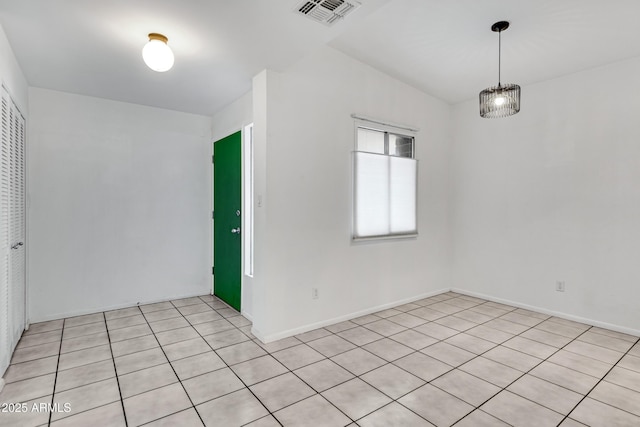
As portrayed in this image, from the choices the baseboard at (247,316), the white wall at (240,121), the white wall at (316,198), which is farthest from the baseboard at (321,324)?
the white wall at (240,121)

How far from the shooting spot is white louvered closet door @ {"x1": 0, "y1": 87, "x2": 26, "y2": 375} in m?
2.44

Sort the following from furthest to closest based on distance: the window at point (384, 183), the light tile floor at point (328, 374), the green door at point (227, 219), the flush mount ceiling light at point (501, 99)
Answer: the green door at point (227, 219) → the window at point (384, 183) → the flush mount ceiling light at point (501, 99) → the light tile floor at point (328, 374)

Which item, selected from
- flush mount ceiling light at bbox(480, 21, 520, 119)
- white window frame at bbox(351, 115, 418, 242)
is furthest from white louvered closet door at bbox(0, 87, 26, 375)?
flush mount ceiling light at bbox(480, 21, 520, 119)

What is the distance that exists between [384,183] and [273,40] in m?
2.12

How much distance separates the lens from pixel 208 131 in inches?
183

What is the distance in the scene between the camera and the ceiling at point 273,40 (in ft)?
7.32

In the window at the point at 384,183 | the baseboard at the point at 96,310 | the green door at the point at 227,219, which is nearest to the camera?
the baseboard at the point at 96,310

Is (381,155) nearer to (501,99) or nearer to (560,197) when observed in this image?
(501,99)

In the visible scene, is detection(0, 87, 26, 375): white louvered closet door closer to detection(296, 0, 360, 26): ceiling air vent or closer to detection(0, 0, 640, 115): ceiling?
Answer: detection(0, 0, 640, 115): ceiling

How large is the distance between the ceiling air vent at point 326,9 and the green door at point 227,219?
193 cm

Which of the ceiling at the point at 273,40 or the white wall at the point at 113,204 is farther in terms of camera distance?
the white wall at the point at 113,204

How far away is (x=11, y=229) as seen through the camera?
2736mm

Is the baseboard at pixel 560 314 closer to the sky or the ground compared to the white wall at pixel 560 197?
closer to the ground

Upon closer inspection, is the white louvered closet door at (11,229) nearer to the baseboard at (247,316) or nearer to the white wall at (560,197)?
the baseboard at (247,316)
